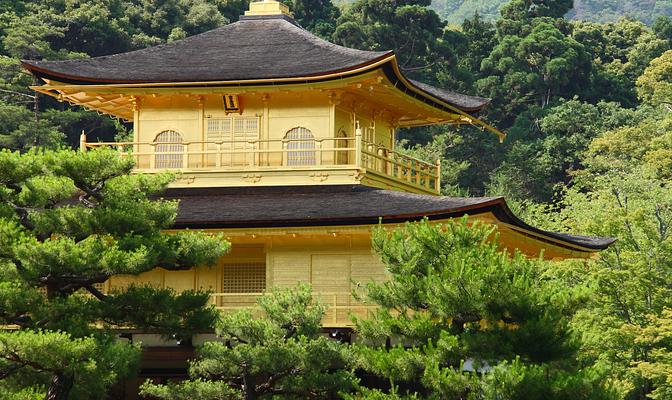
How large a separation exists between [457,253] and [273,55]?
9.65 m

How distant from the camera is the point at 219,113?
101ft

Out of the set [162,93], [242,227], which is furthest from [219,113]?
[242,227]

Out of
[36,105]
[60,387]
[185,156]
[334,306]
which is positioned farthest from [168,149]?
[36,105]

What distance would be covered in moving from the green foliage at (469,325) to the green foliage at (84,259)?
3230 millimetres

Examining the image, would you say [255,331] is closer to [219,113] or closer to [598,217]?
[219,113]

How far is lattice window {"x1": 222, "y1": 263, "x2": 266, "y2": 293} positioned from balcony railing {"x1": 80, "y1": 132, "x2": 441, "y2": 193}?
2048 mm

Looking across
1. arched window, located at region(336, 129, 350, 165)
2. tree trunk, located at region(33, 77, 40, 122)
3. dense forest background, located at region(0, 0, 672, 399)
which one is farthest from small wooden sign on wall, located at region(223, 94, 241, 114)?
tree trunk, located at region(33, 77, 40, 122)

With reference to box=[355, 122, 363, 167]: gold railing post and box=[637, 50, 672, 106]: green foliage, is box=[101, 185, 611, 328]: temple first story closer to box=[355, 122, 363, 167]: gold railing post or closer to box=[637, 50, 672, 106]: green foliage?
box=[355, 122, 363, 167]: gold railing post

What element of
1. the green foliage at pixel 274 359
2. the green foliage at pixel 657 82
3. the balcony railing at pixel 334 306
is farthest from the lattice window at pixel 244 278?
the green foliage at pixel 657 82

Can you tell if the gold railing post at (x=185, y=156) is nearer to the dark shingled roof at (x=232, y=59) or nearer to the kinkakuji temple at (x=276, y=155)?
the kinkakuji temple at (x=276, y=155)

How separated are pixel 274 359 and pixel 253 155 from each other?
7692 millimetres

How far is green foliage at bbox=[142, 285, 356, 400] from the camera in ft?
76.9

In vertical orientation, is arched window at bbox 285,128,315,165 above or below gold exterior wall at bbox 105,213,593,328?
above

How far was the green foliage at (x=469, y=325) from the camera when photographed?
2158 cm
